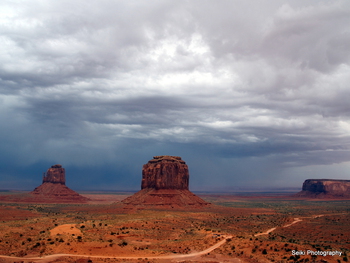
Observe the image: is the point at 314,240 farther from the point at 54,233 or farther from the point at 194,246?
the point at 54,233

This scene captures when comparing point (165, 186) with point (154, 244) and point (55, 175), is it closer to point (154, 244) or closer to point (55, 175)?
point (154, 244)

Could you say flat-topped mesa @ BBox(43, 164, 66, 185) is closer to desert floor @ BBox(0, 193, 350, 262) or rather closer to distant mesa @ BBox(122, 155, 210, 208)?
distant mesa @ BBox(122, 155, 210, 208)

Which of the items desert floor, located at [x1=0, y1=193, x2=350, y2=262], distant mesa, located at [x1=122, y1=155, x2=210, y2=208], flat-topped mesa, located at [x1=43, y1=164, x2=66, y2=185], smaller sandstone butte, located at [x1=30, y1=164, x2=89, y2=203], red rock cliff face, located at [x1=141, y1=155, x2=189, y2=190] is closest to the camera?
desert floor, located at [x1=0, y1=193, x2=350, y2=262]

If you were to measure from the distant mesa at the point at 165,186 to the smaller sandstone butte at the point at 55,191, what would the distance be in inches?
2246

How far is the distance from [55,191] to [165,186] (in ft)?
258

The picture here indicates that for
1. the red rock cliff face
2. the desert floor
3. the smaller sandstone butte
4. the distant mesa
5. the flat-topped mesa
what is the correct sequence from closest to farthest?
the desert floor, the distant mesa, the red rock cliff face, the smaller sandstone butte, the flat-topped mesa

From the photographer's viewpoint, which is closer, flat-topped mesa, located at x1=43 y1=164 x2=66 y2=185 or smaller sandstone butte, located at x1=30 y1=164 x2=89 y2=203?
smaller sandstone butte, located at x1=30 y1=164 x2=89 y2=203

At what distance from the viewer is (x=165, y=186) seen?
12769 centimetres

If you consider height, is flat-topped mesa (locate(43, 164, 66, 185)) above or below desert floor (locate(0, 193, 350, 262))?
above

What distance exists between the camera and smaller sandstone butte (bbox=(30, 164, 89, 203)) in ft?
569

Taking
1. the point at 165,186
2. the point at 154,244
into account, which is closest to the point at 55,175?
the point at 165,186

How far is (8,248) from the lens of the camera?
1938 inches

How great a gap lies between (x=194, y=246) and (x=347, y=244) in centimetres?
2389

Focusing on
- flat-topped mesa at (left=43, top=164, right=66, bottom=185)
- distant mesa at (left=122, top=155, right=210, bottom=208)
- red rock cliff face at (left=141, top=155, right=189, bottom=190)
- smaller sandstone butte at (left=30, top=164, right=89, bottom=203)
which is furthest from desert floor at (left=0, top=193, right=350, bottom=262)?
flat-topped mesa at (left=43, top=164, right=66, bottom=185)
